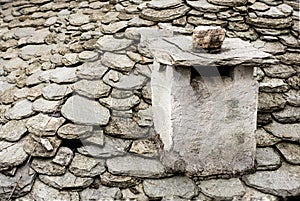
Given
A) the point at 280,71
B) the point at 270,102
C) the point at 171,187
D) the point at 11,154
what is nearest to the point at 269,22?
the point at 280,71

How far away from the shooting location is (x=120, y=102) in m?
2.33

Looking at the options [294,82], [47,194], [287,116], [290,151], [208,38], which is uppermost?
[208,38]

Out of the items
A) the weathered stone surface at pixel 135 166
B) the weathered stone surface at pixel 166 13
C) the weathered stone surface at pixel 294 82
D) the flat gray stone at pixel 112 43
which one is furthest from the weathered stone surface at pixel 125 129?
the weathered stone surface at pixel 294 82

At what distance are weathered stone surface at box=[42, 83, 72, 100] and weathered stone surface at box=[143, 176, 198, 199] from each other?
72 cm

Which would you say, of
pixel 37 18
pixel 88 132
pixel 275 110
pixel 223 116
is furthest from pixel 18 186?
pixel 37 18

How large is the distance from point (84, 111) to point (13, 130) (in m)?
0.41

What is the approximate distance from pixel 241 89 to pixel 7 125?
1.31 metres

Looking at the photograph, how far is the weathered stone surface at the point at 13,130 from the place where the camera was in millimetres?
2275

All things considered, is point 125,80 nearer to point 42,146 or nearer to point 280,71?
point 42,146

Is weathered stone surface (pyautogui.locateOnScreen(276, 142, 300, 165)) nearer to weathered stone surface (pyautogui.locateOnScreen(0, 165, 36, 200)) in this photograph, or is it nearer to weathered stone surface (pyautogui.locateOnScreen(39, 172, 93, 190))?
weathered stone surface (pyautogui.locateOnScreen(39, 172, 93, 190))

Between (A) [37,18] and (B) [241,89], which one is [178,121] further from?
(A) [37,18]

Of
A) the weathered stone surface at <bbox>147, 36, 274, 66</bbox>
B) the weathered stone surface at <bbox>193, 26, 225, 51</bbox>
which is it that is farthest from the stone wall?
the weathered stone surface at <bbox>193, 26, 225, 51</bbox>

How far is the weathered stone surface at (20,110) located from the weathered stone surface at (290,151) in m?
1.38

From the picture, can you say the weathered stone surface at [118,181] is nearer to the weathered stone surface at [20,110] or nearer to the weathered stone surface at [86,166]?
the weathered stone surface at [86,166]
